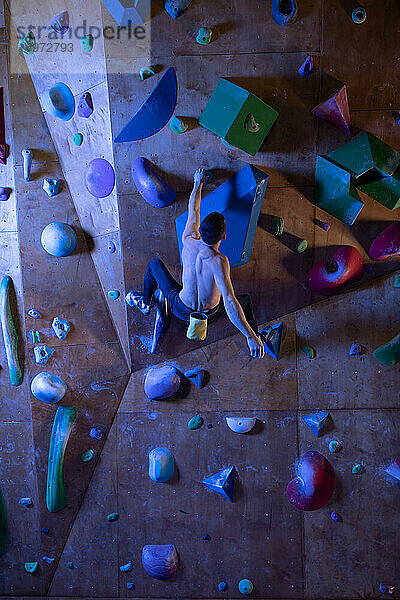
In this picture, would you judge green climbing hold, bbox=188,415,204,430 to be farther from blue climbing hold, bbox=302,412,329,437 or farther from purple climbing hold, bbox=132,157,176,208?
purple climbing hold, bbox=132,157,176,208

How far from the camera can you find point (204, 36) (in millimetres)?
3928

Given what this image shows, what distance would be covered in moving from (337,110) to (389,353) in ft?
6.76

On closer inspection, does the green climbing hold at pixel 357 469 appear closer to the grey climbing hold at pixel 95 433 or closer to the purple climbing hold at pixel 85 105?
the grey climbing hold at pixel 95 433

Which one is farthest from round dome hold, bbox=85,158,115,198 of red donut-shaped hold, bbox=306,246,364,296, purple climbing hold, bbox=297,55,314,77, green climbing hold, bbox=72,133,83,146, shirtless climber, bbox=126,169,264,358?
red donut-shaped hold, bbox=306,246,364,296

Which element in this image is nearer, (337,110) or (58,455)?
(337,110)

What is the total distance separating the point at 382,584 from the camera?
4309 mm

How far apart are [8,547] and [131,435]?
5.08 feet

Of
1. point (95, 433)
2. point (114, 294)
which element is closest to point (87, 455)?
point (95, 433)

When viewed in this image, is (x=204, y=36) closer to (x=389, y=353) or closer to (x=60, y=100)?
(x=60, y=100)

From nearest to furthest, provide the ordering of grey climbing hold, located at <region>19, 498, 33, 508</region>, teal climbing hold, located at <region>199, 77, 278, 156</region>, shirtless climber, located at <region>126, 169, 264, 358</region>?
1. shirtless climber, located at <region>126, 169, 264, 358</region>
2. teal climbing hold, located at <region>199, 77, 278, 156</region>
3. grey climbing hold, located at <region>19, 498, 33, 508</region>

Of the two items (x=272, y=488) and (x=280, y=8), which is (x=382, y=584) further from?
(x=280, y=8)

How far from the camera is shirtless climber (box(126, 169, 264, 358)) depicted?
140 inches

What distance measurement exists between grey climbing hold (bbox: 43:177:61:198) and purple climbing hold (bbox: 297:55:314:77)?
2.20 metres

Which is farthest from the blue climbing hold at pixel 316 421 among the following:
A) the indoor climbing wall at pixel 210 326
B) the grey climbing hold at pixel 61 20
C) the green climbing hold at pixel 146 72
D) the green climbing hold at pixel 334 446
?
the grey climbing hold at pixel 61 20
